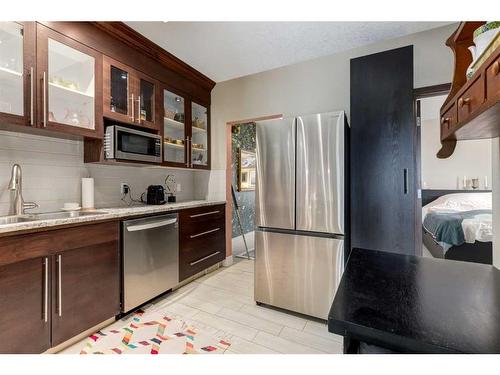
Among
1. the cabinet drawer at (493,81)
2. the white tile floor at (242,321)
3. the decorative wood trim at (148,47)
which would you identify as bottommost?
the white tile floor at (242,321)

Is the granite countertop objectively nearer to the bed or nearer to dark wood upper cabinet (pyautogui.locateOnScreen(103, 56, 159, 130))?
dark wood upper cabinet (pyautogui.locateOnScreen(103, 56, 159, 130))

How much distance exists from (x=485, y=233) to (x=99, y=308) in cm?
431

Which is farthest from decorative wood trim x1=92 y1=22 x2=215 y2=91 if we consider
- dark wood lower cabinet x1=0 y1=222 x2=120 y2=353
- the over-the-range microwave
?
dark wood lower cabinet x1=0 y1=222 x2=120 y2=353

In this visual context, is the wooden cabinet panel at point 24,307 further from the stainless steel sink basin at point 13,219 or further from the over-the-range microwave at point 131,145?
the over-the-range microwave at point 131,145

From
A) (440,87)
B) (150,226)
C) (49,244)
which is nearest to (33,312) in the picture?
(49,244)

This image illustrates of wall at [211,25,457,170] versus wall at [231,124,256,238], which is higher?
wall at [211,25,457,170]

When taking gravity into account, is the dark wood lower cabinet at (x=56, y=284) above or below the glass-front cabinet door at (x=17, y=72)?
below

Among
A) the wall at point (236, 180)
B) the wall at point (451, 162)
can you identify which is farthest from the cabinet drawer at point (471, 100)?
the wall at point (451, 162)

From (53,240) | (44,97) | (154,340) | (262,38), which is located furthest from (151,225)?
(262,38)

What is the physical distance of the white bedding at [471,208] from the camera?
311 cm

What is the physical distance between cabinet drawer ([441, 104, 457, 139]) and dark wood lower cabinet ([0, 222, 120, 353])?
2.22m

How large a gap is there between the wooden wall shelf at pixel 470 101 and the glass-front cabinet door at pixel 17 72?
93.5 inches

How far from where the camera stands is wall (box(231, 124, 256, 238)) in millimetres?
4652
